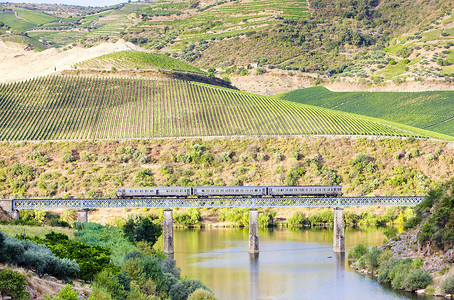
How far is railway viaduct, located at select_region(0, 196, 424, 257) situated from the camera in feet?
268

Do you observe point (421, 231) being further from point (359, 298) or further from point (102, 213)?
point (102, 213)

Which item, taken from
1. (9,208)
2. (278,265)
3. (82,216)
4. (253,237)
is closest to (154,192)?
(82,216)

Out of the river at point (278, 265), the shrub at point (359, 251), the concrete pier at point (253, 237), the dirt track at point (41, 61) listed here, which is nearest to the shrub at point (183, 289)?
the river at point (278, 265)

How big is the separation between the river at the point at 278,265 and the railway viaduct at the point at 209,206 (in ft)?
7.48

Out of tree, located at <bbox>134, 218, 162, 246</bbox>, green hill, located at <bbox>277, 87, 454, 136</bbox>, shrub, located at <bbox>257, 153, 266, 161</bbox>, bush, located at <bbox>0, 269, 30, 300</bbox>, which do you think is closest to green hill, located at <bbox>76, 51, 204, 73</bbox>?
green hill, located at <bbox>277, 87, 454, 136</bbox>

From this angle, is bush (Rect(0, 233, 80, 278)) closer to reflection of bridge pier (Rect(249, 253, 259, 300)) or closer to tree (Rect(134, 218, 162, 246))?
reflection of bridge pier (Rect(249, 253, 259, 300))

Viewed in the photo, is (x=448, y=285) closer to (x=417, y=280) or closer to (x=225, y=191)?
(x=417, y=280)

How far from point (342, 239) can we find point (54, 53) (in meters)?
125

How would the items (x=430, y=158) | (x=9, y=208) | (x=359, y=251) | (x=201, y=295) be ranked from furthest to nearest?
(x=430, y=158) < (x=9, y=208) < (x=359, y=251) < (x=201, y=295)

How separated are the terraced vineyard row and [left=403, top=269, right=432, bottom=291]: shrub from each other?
6563 centimetres

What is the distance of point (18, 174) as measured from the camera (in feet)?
376

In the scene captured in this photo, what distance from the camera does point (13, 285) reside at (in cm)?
3052

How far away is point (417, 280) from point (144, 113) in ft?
273

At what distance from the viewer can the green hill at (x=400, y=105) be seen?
154250 mm
